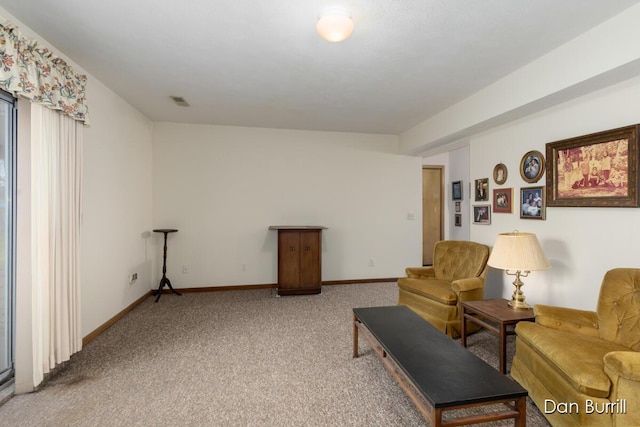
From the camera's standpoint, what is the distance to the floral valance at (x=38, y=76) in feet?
6.02

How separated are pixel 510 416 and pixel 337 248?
383 centimetres

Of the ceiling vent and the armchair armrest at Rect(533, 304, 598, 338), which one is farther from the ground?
the ceiling vent

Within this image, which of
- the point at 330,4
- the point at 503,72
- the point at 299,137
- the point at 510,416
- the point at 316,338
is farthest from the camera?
the point at 299,137

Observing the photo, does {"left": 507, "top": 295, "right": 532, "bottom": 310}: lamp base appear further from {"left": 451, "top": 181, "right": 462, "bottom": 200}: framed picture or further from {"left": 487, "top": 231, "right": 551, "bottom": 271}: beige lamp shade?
{"left": 451, "top": 181, "right": 462, "bottom": 200}: framed picture

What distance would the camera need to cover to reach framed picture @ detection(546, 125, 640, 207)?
2225 millimetres

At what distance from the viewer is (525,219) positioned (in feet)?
10.4

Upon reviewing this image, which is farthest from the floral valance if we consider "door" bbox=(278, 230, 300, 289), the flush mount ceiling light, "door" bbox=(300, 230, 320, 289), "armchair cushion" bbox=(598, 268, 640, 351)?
"armchair cushion" bbox=(598, 268, 640, 351)

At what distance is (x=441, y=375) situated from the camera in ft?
→ 5.19

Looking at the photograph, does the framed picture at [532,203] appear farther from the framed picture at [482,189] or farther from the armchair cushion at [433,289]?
the armchair cushion at [433,289]

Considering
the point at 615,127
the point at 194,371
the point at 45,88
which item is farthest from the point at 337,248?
the point at 45,88

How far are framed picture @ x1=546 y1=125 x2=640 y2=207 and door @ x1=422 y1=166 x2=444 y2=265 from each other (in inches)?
150

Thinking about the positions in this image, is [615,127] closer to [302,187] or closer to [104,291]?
[302,187]

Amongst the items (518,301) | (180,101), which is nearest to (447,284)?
(518,301)

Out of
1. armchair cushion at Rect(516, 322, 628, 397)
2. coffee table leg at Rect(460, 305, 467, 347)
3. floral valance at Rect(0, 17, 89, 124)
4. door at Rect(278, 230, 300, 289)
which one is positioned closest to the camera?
armchair cushion at Rect(516, 322, 628, 397)
